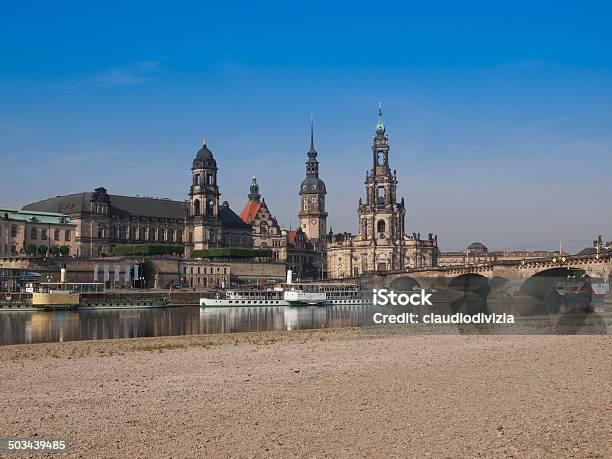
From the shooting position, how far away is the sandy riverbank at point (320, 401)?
1341 centimetres

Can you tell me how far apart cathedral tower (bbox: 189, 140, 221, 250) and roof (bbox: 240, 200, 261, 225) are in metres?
13.8

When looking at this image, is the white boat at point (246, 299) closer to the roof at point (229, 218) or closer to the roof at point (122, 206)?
the roof at point (122, 206)

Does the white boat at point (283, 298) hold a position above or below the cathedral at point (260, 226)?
below

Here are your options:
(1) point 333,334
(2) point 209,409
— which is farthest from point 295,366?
(1) point 333,334

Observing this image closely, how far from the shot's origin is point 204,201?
119812 millimetres

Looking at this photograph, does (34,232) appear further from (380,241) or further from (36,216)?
(380,241)

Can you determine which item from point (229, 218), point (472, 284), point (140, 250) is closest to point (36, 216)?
point (140, 250)

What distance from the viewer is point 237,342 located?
33.0m

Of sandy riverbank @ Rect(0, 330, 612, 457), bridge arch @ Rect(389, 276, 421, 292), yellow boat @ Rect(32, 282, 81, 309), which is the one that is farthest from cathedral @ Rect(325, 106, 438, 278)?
sandy riverbank @ Rect(0, 330, 612, 457)

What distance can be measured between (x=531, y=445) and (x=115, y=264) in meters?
84.5

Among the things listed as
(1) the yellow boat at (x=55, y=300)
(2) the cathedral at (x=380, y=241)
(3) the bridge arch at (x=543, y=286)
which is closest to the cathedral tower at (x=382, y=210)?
(2) the cathedral at (x=380, y=241)

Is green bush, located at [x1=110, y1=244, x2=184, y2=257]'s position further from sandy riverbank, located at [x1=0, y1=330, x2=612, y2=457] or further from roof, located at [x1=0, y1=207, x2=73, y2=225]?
sandy riverbank, located at [x1=0, y1=330, x2=612, y2=457]

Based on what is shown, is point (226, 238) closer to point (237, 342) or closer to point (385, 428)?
point (237, 342)

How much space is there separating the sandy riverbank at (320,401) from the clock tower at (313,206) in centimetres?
11315
